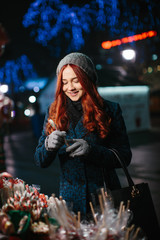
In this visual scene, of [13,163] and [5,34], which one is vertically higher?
[5,34]

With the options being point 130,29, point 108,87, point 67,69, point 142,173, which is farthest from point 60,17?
point 67,69

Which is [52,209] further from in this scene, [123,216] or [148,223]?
[148,223]

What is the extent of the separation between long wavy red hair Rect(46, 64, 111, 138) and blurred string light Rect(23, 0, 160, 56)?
623 cm

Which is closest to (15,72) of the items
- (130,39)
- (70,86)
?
(130,39)

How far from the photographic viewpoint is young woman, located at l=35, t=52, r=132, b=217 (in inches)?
81.4

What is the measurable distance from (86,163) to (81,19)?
11.9 metres

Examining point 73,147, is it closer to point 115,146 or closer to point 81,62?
point 115,146

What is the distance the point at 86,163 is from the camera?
2.10m

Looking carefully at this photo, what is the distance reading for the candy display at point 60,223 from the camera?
141 centimetres

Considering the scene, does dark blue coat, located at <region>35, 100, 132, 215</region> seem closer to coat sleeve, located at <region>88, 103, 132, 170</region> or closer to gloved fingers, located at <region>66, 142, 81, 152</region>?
coat sleeve, located at <region>88, 103, 132, 170</region>

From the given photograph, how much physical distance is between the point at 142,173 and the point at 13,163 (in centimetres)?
523

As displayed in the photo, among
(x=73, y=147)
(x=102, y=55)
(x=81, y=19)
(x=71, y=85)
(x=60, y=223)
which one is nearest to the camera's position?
(x=60, y=223)

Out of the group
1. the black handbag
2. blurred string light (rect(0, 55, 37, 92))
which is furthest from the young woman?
blurred string light (rect(0, 55, 37, 92))

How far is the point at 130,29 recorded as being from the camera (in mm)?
8867
